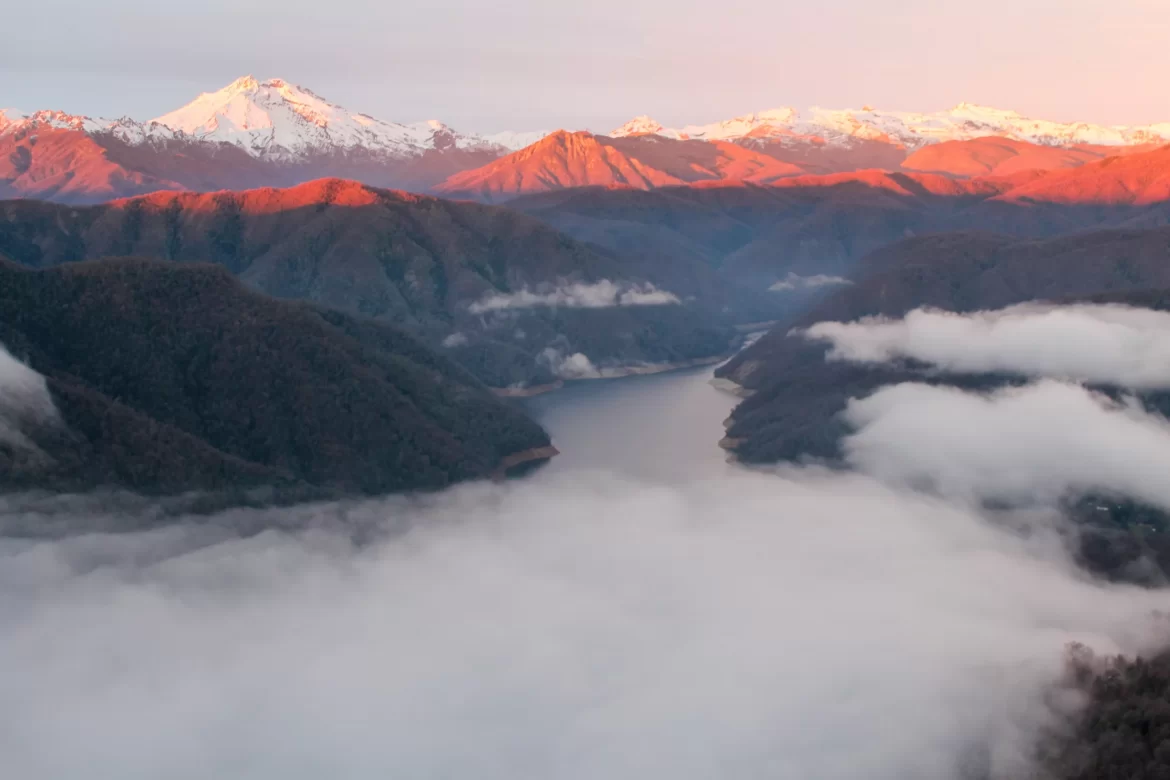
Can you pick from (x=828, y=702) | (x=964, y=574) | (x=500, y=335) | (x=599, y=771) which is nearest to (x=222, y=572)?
(x=599, y=771)

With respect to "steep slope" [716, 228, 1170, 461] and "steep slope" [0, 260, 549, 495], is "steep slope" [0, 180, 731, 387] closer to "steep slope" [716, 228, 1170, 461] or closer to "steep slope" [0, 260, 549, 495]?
"steep slope" [716, 228, 1170, 461]

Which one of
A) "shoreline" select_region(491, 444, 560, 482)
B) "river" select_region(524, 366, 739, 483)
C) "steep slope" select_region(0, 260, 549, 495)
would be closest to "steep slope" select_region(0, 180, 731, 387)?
"river" select_region(524, 366, 739, 483)

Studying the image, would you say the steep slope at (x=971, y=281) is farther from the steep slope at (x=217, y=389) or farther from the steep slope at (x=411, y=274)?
the steep slope at (x=217, y=389)

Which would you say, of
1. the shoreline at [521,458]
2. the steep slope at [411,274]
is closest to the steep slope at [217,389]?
the shoreline at [521,458]

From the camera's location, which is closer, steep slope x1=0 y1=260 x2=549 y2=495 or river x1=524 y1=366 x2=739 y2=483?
steep slope x1=0 y1=260 x2=549 y2=495

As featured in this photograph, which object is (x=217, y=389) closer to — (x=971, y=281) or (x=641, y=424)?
(x=641, y=424)

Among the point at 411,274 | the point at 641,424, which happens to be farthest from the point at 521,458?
the point at 411,274

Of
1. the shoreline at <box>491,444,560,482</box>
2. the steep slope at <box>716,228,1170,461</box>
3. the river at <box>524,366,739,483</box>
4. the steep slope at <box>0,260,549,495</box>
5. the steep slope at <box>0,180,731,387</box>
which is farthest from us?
the steep slope at <box>0,180,731,387</box>

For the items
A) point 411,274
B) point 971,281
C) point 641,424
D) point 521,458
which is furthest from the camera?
point 411,274
